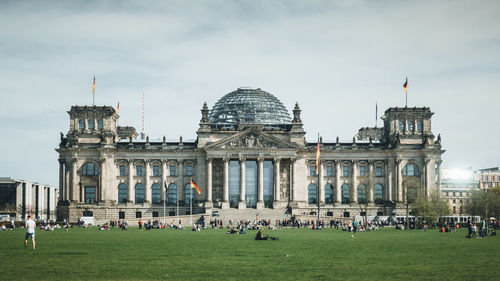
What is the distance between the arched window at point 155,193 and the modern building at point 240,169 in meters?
0.20

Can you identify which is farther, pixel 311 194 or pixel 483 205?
pixel 311 194

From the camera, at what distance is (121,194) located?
424ft

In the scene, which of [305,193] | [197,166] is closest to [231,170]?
[197,166]

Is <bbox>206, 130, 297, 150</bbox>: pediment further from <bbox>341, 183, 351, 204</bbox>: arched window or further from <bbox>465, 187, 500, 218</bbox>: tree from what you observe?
<bbox>465, 187, 500, 218</bbox>: tree

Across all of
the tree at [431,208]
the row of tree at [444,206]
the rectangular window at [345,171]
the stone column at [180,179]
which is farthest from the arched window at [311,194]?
the stone column at [180,179]

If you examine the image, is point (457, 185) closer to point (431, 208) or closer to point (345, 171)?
point (345, 171)

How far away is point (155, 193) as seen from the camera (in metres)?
129

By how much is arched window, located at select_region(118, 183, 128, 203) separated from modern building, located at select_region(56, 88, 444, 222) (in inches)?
7.7

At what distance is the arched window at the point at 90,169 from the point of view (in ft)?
419

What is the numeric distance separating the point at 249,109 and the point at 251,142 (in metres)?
15.1

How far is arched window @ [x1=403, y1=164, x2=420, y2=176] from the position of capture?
12912cm

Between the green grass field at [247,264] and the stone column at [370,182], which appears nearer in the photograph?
the green grass field at [247,264]

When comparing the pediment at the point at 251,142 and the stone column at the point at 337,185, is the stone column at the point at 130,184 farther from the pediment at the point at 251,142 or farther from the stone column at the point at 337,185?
the stone column at the point at 337,185

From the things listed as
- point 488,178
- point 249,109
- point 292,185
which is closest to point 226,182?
point 292,185
